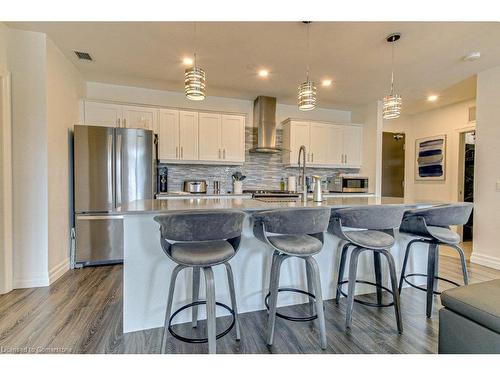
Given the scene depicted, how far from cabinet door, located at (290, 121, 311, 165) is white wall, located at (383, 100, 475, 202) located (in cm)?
206

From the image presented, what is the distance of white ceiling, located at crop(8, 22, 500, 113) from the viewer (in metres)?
2.46

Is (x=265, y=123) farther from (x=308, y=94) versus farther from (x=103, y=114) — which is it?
(x=103, y=114)

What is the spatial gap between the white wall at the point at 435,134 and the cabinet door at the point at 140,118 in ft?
14.3

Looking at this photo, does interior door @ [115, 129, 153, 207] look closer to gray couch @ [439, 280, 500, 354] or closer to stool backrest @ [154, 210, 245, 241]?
stool backrest @ [154, 210, 245, 241]

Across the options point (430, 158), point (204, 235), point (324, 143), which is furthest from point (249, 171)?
point (430, 158)

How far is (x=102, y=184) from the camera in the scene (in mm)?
3242

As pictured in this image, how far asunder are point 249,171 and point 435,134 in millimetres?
3837

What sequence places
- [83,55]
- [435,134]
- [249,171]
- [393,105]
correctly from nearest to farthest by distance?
1. [393,105]
2. [83,55]
3. [249,171]
4. [435,134]

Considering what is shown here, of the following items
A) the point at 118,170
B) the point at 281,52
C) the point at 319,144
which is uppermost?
the point at 281,52

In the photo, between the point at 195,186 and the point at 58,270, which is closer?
the point at 58,270

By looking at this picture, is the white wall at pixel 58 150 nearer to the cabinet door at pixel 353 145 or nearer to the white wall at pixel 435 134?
the cabinet door at pixel 353 145

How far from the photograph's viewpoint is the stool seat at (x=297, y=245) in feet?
5.49
